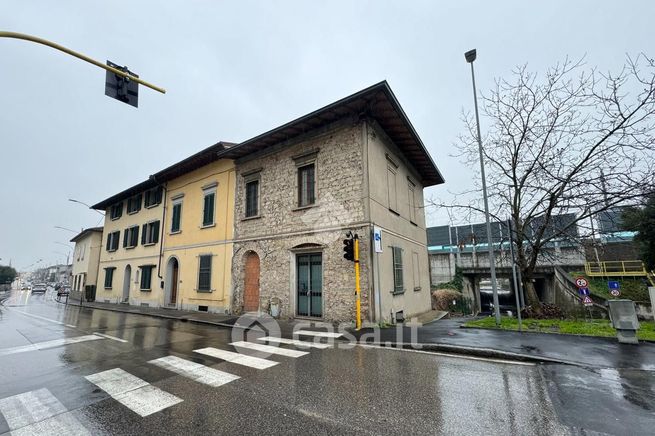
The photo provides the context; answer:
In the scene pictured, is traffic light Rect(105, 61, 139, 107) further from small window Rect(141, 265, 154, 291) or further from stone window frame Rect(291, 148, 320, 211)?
small window Rect(141, 265, 154, 291)

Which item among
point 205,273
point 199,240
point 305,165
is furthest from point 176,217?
point 305,165

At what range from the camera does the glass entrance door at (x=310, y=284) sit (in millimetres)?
10887

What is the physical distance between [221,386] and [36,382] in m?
3.22

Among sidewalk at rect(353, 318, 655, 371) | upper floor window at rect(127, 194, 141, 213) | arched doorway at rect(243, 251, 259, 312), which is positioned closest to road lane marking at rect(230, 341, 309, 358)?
sidewalk at rect(353, 318, 655, 371)

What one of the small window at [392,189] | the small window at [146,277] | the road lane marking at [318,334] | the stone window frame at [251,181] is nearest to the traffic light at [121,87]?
the stone window frame at [251,181]

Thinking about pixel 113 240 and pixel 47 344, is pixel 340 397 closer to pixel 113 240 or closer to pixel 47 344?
pixel 47 344

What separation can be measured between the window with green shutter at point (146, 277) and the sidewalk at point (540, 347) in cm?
1623

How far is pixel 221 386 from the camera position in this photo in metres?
4.42

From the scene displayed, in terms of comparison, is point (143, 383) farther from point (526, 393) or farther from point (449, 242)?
point (449, 242)

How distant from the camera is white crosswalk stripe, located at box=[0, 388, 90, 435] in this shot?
322 centimetres

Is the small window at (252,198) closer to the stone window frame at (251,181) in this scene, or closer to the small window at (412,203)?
the stone window frame at (251,181)

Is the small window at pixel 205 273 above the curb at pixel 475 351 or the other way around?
above

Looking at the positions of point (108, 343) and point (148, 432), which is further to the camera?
point (108, 343)

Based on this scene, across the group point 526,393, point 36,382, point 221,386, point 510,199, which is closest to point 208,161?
point 36,382
